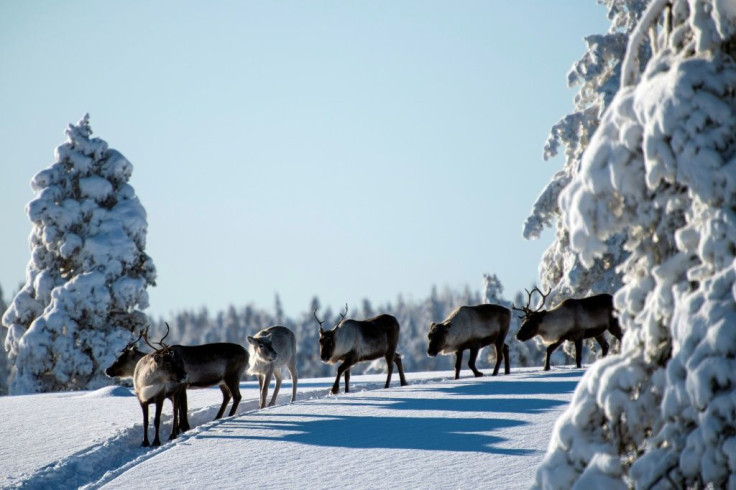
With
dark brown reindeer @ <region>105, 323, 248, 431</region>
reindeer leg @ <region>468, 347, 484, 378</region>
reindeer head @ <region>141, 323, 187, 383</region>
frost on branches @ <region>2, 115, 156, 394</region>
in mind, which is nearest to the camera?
reindeer head @ <region>141, 323, 187, 383</region>

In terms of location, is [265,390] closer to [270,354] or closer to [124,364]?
A: [270,354]

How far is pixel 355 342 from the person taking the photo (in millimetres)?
19203

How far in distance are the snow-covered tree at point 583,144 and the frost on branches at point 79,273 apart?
14.6 metres

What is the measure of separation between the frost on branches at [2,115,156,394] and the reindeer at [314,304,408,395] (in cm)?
1333

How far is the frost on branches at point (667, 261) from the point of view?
486 cm

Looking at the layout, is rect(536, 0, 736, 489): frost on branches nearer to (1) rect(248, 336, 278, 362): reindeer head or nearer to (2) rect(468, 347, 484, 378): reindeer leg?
(1) rect(248, 336, 278, 362): reindeer head

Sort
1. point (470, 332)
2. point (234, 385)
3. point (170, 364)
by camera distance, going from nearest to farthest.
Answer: point (170, 364) → point (234, 385) → point (470, 332)

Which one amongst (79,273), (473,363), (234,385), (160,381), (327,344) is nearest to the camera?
(160,381)

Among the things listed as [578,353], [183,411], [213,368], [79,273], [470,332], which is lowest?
[183,411]

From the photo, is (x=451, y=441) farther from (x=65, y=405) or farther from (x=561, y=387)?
(x=65, y=405)

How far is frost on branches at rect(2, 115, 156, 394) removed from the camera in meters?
29.9

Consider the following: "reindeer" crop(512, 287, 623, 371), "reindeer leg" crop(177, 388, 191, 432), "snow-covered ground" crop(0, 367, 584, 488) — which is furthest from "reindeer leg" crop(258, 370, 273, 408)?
→ "reindeer" crop(512, 287, 623, 371)

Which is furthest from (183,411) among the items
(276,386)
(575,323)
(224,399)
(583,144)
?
(583,144)

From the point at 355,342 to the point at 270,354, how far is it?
2375 mm
